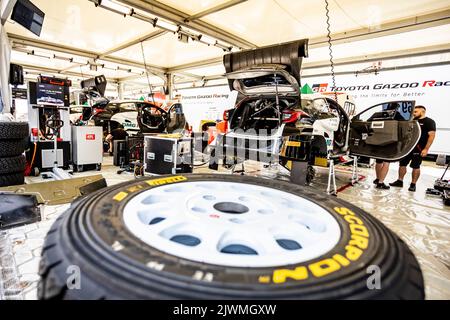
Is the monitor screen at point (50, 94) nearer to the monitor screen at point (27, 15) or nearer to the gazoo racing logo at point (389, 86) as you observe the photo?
the monitor screen at point (27, 15)

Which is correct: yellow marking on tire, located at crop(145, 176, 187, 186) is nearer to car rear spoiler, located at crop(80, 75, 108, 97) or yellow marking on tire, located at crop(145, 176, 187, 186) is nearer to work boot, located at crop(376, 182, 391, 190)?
work boot, located at crop(376, 182, 391, 190)

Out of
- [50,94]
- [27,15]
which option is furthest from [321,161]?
[27,15]

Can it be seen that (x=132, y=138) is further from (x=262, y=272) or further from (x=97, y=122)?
(x=262, y=272)

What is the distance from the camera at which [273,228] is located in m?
0.85

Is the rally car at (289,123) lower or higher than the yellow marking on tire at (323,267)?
higher

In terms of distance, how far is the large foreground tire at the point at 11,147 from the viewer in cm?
259

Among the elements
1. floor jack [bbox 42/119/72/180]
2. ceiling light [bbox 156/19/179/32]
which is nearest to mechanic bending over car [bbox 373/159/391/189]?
ceiling light [bbox 156/19/179/32]

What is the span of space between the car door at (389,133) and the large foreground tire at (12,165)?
14.8ft

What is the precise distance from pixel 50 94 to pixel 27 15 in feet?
3.98

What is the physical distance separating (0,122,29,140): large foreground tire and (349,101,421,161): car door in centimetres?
441

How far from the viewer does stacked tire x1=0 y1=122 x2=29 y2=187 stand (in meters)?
2.59

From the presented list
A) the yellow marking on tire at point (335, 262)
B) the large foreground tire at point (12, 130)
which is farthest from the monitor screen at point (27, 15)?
the yellow marking on tire at point (335, 262)

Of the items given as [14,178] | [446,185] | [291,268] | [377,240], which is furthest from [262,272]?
[446,185]
